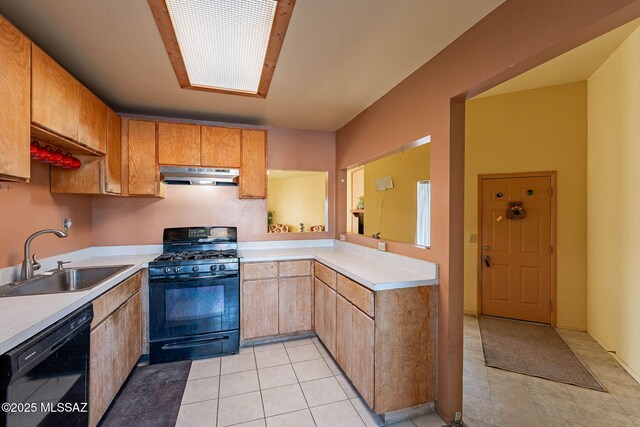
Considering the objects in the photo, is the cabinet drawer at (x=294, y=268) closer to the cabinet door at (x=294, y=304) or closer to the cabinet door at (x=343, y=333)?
the cabinet door at (x=294, y=304)

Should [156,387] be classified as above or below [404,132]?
below

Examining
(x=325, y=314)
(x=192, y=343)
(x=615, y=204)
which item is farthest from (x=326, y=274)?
(x=615, y=204)

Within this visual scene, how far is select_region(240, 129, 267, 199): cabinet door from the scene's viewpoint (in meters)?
3.11

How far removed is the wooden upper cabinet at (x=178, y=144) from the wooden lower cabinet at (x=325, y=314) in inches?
73.3

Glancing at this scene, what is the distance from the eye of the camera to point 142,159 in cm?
279

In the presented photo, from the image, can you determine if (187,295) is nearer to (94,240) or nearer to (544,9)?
(94,240)

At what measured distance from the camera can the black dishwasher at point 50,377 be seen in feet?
3.46

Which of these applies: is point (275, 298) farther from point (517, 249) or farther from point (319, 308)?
point (517, 249)

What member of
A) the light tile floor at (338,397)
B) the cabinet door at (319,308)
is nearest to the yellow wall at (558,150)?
the light tile floor at (338,397)

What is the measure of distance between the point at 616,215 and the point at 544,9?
2505 mm

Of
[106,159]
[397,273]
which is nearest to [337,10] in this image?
[397,273]

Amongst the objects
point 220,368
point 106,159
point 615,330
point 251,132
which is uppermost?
point 251,132

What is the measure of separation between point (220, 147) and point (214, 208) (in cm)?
76

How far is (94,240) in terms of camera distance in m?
2.97
